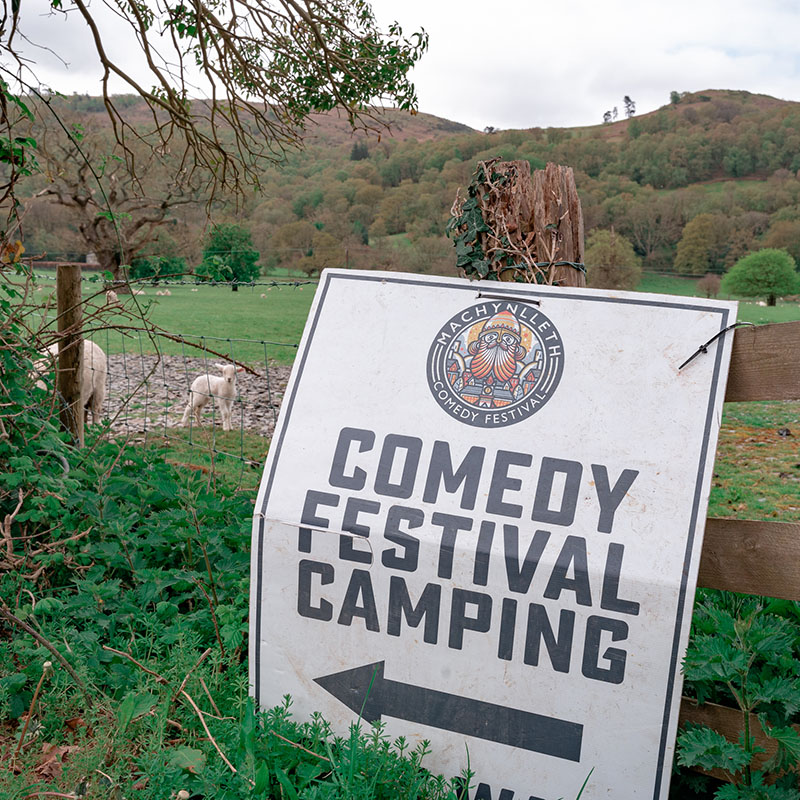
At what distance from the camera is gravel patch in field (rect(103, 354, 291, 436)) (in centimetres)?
898

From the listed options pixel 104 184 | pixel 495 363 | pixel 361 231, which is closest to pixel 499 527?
pixel 495 363

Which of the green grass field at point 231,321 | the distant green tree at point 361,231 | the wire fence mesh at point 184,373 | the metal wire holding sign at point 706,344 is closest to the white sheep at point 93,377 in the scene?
the wire fence mesh at point 184,373

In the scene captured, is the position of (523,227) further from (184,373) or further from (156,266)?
(184,373)

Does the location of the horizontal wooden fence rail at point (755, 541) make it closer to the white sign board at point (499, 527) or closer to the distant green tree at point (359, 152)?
the white sign board at point (499, 527)

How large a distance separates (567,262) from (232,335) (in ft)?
54.5

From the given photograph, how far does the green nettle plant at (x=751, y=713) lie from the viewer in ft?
6.25

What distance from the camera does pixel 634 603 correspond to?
203 centimetres

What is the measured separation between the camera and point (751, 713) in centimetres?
213

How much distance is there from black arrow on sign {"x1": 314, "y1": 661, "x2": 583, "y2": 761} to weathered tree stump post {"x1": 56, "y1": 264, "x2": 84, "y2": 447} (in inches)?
134

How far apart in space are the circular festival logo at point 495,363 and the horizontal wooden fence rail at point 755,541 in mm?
555

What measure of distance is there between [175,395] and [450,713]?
982cm

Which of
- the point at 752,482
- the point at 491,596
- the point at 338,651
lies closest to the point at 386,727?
the point at 338,651

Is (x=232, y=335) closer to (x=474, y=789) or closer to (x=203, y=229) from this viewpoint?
(x=203, y=229)

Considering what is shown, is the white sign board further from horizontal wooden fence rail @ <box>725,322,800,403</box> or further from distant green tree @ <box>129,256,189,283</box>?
distant green tree @ <box>129,256,189,283</box>
